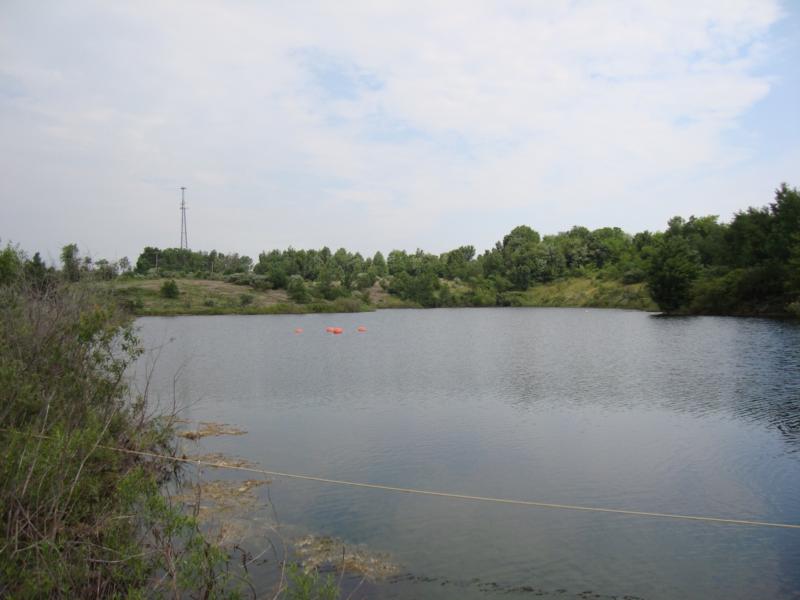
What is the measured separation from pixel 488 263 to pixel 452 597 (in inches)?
5822

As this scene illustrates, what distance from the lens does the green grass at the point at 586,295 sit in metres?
105

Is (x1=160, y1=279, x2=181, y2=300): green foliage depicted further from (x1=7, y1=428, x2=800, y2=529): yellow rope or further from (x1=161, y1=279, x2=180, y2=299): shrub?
(x1=7, y1=428, x2=800, y2=529): yellow rope

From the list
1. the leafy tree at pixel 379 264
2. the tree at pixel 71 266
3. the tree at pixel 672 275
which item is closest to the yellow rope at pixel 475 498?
the tree at pixel 71 266

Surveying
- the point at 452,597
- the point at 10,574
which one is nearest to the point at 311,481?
the point at 452,597

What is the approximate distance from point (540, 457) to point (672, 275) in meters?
74.6

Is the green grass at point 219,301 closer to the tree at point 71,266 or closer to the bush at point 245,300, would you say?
the bush at point 245,300

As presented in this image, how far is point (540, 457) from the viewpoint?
17609 mm

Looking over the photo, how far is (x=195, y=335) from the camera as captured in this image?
202 feet

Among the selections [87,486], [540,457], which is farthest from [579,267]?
[87,486]

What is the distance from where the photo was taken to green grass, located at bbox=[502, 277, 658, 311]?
105 m

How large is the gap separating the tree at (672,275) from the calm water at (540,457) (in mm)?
44431

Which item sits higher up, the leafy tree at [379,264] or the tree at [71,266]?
the leafy tree at [379,264]

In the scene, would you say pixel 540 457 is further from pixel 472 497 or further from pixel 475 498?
pixel 472 497

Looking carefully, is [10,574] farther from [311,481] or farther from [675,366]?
[675,366]
